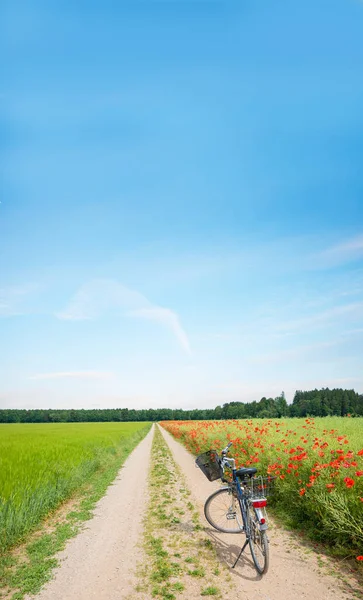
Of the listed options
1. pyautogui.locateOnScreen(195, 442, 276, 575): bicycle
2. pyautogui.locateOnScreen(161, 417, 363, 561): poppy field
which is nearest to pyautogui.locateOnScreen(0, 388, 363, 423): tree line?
pyautogui.locateOnScreen(161, 417, 363, 561): poppy field

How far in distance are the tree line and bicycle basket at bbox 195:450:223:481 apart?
20.7m

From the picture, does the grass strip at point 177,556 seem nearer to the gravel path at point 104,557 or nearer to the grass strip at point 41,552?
the gravel path at point 104,557

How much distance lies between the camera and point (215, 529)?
7.53 metres

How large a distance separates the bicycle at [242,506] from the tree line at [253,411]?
67.1 feet

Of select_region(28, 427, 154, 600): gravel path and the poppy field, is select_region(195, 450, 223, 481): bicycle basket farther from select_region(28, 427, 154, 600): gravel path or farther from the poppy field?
select_region(28, 427, 154, 600): gravel path

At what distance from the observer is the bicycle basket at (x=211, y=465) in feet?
24.1

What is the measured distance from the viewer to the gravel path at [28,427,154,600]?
199 inches

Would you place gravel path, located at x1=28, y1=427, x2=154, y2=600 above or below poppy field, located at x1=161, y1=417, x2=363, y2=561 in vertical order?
below

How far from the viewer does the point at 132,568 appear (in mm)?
5688

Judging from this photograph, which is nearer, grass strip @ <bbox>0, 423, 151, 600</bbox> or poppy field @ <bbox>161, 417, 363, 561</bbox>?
grass strip @ <bbox>0, 423, 151, 600</bbox>

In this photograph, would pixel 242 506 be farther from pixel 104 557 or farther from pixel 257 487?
pixel 104 557

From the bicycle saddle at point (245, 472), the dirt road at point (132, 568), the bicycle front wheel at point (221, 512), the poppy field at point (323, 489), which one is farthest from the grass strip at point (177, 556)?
the poppy field at point (323, 489)

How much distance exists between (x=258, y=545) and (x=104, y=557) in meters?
2.70

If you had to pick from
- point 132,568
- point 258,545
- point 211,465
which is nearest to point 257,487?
point 258,545
